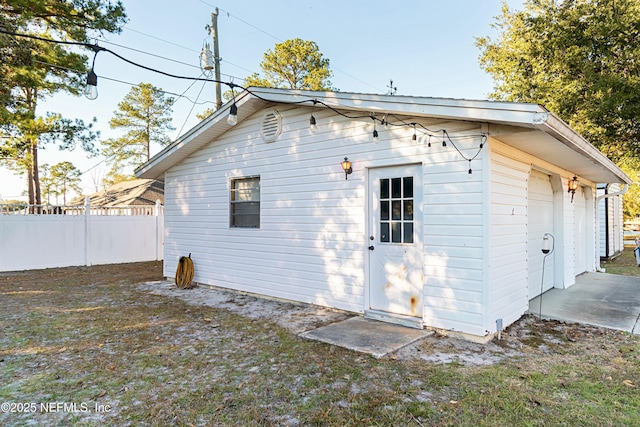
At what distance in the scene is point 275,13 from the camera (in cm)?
1371

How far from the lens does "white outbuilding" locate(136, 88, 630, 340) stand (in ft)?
13.8

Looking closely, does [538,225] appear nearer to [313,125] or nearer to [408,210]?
[408,210]

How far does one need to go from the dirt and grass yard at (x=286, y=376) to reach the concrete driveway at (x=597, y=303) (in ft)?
1.17

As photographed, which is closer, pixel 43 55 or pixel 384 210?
pixel 384 210

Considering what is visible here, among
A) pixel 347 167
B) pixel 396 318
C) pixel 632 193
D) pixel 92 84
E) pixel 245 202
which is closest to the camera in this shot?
pixel 92 84

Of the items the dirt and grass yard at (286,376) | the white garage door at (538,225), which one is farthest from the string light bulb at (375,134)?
the white garage door at (538,225)

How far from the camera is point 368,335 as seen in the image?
14.2ft

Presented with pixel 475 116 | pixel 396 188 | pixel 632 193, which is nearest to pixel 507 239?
pixel 396 188

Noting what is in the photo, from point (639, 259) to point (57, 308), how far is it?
13696 millimetres

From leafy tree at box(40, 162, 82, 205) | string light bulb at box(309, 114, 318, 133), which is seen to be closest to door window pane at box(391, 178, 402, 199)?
string light bulb at box(309, 114, 318, 133)

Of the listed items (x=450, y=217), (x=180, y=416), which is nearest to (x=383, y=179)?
(x=450, y=217)

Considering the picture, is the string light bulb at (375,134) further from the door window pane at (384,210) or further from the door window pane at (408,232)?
the door window pane at (408,232)

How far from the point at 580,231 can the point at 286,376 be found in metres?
8.28

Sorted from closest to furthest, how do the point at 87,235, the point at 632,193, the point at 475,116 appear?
the point at 475,116 < the point at 87,235 < the point at 632,193
